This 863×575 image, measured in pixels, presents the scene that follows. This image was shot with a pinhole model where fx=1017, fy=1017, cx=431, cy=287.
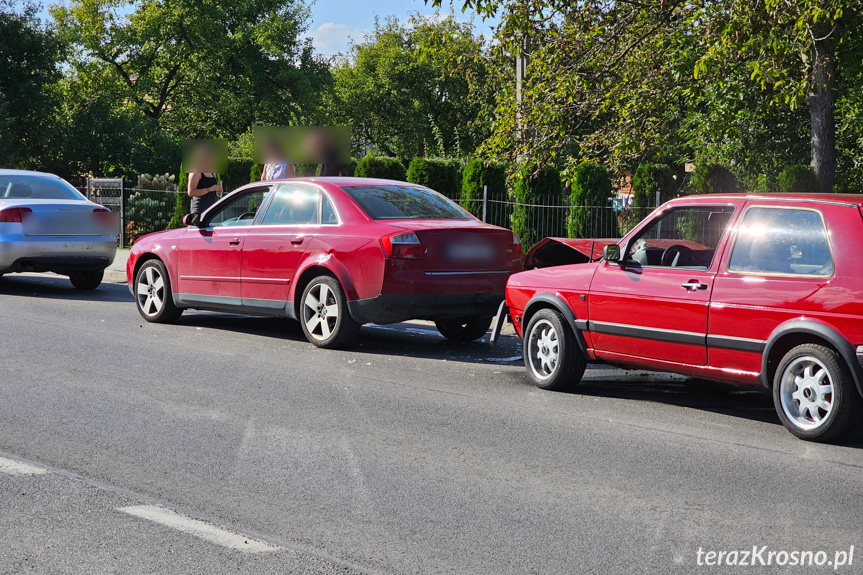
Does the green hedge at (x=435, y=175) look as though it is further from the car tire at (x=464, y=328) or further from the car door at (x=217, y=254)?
the car tire at (x=464, y=328)

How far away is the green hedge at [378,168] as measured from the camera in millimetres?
23438

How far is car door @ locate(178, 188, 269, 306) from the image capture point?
1037 centimetres

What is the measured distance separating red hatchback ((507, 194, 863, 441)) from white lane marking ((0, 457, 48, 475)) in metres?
3.76

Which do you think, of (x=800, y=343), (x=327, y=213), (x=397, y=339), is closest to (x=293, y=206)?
(x=327, y=213)

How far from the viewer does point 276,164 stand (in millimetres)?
14281

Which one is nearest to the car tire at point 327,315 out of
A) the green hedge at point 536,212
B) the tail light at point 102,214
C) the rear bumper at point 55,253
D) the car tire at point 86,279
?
the rear bumper at point 55,253

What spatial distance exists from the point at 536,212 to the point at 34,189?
362 inches

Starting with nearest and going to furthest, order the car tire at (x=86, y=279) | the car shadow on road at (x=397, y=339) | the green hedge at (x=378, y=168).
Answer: the car shadow on road at (x=397, y=339)
the car tire at (x=86, y=279)
the green hedge at (x=378, y=168)

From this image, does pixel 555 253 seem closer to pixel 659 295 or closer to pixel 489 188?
pixel 659 295

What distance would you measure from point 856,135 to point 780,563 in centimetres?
2054

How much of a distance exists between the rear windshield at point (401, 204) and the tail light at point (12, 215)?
6371 millimetres

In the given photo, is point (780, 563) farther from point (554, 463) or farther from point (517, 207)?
point (517, 207)

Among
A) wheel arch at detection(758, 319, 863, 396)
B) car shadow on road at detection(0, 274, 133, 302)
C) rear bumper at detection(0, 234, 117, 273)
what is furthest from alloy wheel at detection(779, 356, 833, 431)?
rear bumper at detection(0, 234, 117, 273)

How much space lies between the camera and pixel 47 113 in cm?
4025
